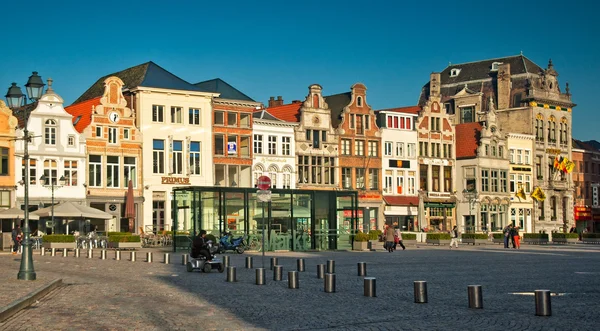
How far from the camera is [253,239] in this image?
51.1 m

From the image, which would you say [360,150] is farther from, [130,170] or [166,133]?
[130,170]

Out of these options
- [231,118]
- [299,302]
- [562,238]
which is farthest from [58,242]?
[562,238]

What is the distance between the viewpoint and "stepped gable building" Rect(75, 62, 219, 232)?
66.8 metres

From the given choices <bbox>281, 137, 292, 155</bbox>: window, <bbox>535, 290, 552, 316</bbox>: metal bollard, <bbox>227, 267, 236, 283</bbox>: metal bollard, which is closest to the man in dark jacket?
<bbox>227, 267, 236, 283</bbox>: metal bollard

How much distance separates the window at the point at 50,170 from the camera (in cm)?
6203

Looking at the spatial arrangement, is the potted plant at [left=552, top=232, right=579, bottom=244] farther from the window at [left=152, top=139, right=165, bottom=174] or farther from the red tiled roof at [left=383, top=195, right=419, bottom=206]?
the window at [left=152, top=139, right=165, bottom=174]

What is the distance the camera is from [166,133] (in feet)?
224

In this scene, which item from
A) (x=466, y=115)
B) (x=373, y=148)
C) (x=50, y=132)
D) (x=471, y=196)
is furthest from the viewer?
(x=466, y=115)

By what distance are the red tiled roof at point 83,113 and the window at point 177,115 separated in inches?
223

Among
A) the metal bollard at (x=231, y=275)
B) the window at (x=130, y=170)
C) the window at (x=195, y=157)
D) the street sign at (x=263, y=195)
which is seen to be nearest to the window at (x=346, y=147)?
the window at (x=195, y=157)

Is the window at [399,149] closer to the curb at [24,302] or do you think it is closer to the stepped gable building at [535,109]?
the stepped gable building at [535,109]

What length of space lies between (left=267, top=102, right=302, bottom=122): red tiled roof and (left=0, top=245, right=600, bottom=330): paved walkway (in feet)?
148

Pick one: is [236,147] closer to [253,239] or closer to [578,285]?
[253,239]

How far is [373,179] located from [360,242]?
26285mm
